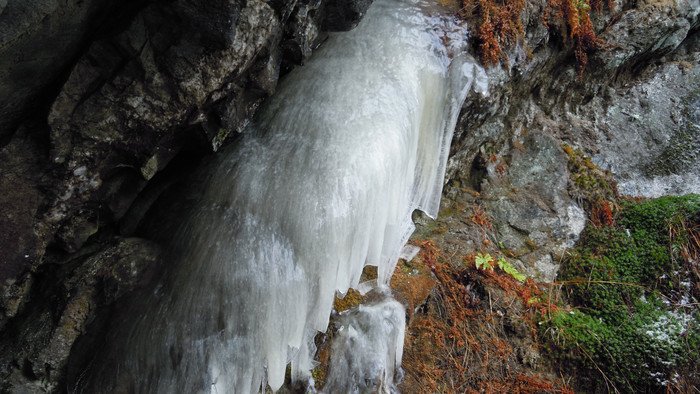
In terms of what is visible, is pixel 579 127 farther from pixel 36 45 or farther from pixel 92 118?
pixel 36 45

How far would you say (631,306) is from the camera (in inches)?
149

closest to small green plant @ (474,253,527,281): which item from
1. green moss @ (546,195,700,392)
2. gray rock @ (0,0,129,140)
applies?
green moss @ (546,195,700,392)

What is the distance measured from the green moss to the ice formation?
6.45 feet

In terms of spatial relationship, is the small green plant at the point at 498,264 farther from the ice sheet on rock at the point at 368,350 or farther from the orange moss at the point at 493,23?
the orange moss at the point at 493,23

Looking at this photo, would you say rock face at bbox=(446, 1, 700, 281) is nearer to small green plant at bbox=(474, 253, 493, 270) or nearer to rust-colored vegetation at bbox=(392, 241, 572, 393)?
small green plant at bbox=(474, 253, 493, 270)

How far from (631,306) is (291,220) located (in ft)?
10.4

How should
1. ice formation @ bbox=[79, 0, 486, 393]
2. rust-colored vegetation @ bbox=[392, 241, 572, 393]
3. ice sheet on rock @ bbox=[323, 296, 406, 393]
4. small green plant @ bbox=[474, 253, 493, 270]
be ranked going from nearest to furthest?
A: ice formation @ bbox=[79, 0, 486, 393] → ice sheet on rock @ bbox=[323, 296, 406, 393] → rust-colored vegetation @ bbox=[392, 241, 572, 393] → small green plant @ bbox=[474, 253, 493, 270]

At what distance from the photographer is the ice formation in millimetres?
2562

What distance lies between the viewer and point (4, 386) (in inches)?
88.2

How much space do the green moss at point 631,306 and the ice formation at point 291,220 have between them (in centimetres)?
197

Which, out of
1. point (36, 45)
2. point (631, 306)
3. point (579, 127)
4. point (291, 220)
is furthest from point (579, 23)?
point (36, 45)

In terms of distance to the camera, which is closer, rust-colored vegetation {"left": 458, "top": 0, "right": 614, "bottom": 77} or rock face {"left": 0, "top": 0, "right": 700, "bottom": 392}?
rock face {"left": 0, "top": 0, "right": 700, "bottom": 392}

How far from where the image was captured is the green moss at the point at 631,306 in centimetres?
349

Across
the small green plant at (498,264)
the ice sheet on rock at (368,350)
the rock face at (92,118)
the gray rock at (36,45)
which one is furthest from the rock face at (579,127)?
the gray rock at (36,45)
